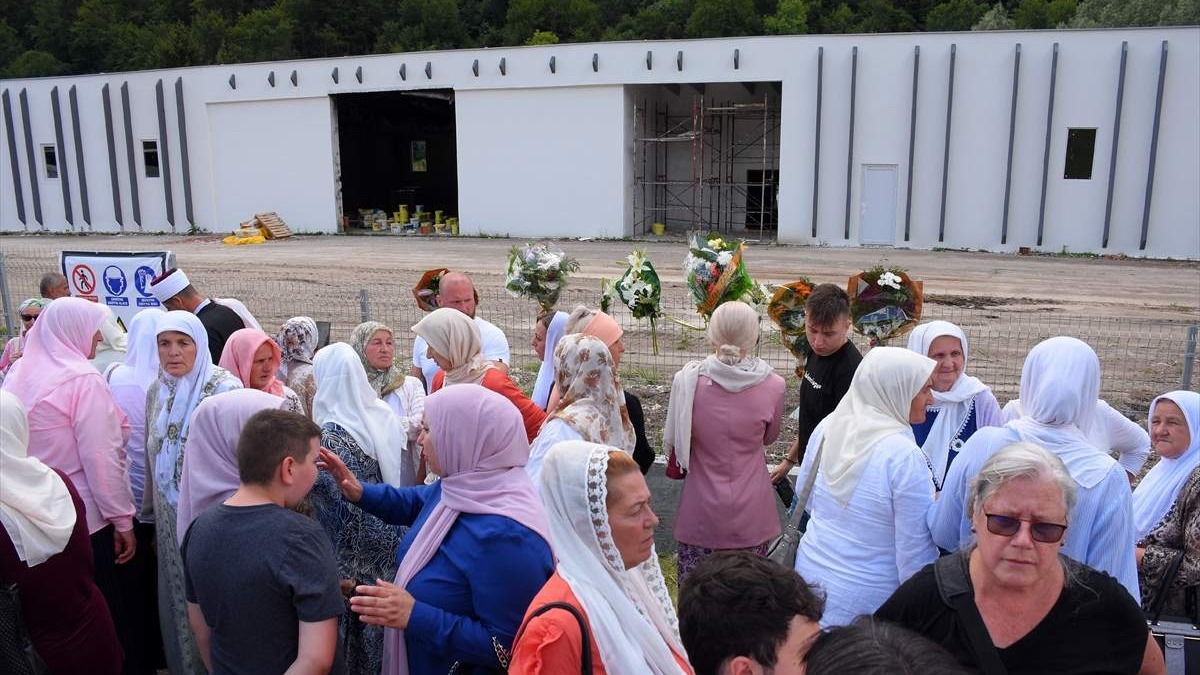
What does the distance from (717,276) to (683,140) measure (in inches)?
995

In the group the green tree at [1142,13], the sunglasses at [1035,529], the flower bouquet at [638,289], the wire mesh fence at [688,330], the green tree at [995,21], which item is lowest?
the wire mesh fence at [688,330]

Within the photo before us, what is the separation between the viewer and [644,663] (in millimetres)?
1980

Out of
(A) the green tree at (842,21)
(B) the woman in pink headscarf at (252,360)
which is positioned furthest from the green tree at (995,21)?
(B) the woman in pink headscarf at (252,360)

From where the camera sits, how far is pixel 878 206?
25.1 m

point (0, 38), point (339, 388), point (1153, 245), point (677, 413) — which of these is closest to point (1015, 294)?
point (1153, 245)

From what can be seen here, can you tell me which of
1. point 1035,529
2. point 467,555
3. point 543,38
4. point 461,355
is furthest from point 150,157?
point 1035,529

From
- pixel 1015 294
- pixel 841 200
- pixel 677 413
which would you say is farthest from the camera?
pixel 841 200

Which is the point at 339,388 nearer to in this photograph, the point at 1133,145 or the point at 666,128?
the point at 1133,145

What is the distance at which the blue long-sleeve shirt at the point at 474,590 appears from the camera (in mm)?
2342

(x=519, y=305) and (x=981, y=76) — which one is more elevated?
(x=981, y=76)

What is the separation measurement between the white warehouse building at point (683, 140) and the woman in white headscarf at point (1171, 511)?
882 inches

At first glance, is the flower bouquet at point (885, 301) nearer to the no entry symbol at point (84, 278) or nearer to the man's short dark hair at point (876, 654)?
the man's short dark hair at point (876, 654)

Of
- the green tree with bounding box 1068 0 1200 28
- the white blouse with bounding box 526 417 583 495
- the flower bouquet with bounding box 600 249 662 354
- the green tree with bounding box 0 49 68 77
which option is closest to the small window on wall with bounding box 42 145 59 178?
the green tree with bounding box 0 49 68 77

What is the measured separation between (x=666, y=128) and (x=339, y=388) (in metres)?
29.0
